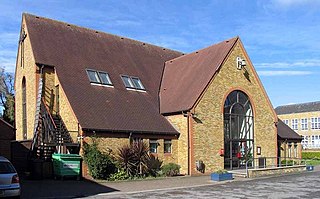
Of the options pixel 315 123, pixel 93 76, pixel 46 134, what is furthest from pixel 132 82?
pixel 315 123

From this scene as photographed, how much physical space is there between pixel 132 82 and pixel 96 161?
28.9 ft

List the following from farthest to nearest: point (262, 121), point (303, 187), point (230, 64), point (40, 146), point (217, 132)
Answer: point (262, 121)
point (230, 64)
point (217, 132)
point (40, 146)
point (303, 187)

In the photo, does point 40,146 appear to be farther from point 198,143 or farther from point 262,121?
point 262,121

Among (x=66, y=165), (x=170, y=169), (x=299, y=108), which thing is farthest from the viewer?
(x=299, y=108)

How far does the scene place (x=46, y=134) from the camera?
23391 millimetres

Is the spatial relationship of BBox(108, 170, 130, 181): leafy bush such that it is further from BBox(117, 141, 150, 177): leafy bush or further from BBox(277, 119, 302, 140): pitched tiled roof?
BBox(277, 119, 302, 140): pitched tiled roof

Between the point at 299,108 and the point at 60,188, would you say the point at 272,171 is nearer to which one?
the point at 60,188

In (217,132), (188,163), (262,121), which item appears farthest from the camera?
(262,121)

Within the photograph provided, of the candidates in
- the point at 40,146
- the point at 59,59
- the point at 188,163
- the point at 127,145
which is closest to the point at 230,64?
the point at 188,163

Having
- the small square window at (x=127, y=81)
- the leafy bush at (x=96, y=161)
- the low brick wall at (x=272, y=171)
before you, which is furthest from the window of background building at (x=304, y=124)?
the leafy bush at (x=96, y=161)

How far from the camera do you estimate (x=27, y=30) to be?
88.7 feet

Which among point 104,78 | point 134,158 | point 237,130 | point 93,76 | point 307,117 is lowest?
point 134,158

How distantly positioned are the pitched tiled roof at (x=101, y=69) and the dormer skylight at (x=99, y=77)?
39 centimetres

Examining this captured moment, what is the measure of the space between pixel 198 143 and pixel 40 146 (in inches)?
392
